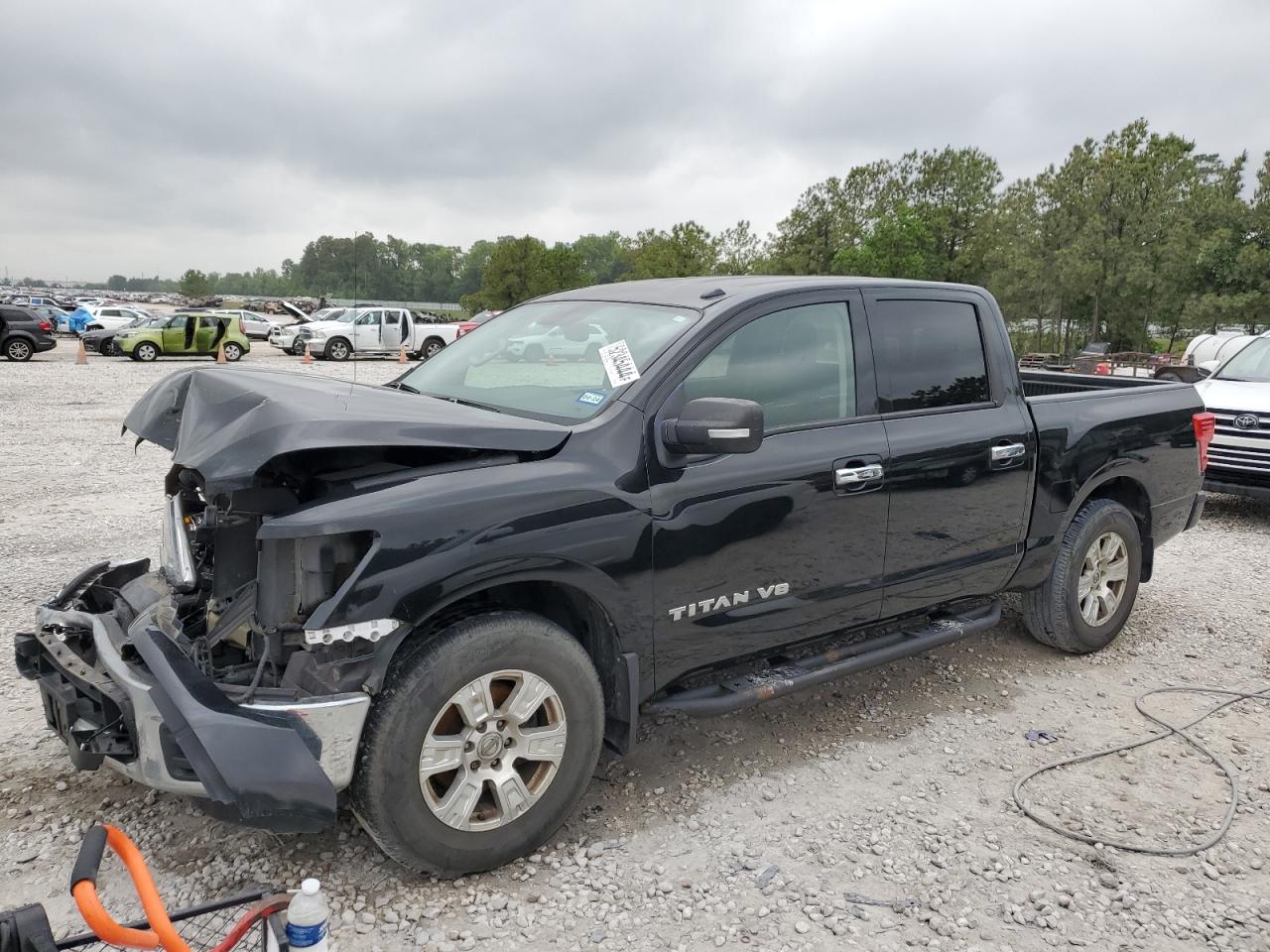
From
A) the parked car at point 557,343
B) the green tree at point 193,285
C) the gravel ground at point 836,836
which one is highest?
the green tree at point 193,285

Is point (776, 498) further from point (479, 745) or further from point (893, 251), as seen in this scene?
point (893, 251)

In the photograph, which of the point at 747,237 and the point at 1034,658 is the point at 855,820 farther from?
the point at 747,237

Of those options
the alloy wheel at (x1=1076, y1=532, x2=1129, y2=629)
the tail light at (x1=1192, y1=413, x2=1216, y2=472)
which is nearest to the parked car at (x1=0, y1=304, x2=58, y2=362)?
the alloy wheel at (x1=1076, y1=532, x2=1129, y2=629)

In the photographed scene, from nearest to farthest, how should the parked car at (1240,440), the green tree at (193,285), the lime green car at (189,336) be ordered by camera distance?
the parked car at (1240,440), the lime green car at (189,336), the green tree at (193,285)

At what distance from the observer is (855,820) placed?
10.8 ft

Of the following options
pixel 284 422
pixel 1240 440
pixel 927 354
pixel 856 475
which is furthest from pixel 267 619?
pixel 1240 440

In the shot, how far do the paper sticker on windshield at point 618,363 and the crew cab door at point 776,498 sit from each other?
0.50ft

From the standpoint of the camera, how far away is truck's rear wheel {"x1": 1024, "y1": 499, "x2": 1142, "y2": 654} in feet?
15.4

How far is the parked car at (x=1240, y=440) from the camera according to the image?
25.2ft

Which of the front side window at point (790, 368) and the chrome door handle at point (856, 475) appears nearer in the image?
the front side window at point (790, 368)

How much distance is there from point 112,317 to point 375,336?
14.6 metres

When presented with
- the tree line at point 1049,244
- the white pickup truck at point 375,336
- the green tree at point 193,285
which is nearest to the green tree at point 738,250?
the tree line at point 1049,244

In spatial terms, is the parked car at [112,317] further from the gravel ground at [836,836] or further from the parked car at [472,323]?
the gravel ground at [836,836]

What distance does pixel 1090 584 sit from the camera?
4852 mm
